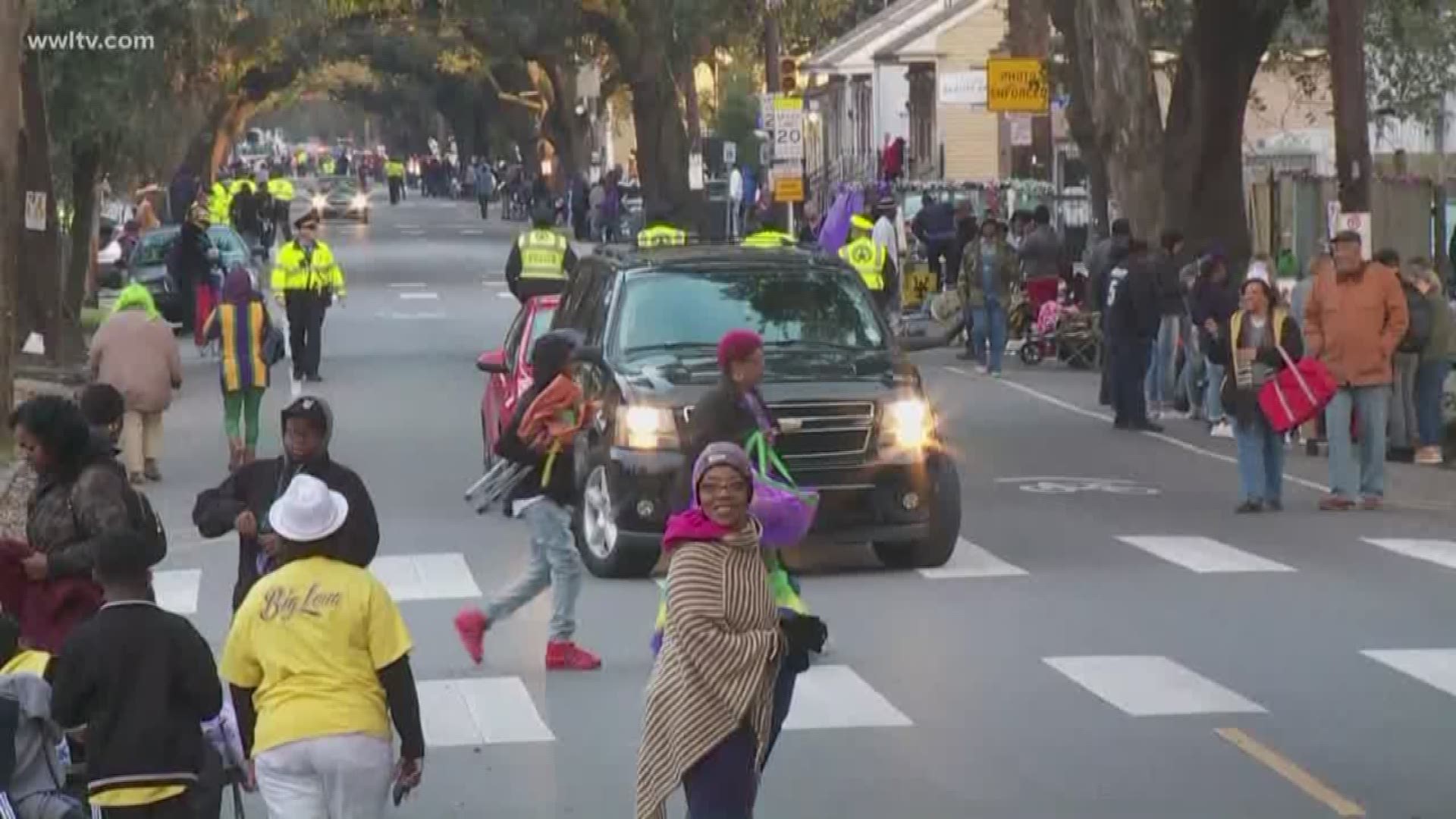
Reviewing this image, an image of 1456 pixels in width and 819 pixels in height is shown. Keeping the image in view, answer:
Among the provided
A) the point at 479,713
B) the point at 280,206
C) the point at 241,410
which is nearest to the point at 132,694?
the point at 479,713

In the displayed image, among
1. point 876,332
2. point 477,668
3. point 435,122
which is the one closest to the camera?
point 477,668

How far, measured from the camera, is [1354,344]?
2023 centimetres

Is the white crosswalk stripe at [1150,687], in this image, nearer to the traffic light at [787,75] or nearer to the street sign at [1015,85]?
the street sign at [1015,85]

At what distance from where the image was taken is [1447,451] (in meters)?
24.1

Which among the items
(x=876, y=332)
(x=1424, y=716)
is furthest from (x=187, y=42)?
(x=1424, y=716)

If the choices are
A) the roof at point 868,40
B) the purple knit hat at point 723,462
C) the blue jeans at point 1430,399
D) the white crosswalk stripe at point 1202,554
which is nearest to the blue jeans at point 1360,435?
the white crosswalk stripe at point 1202,554

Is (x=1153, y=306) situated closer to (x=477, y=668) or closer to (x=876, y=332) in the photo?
(x=876, y=332)

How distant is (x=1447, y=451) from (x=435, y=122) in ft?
449

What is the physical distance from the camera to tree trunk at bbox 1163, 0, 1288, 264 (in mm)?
32031

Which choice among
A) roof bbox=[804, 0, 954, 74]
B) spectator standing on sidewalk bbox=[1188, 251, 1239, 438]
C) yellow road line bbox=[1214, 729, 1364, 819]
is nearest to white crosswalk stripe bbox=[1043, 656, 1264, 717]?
yellow road line bbox=[1214, 729, 1364, 819]

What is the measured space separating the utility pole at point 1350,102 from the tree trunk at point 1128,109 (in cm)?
634

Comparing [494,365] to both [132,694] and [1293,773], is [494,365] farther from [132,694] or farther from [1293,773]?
[132,694]

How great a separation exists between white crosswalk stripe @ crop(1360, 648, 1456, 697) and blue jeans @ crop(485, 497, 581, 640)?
153 inches

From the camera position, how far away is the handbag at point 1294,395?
64.5 ft
